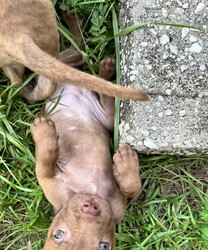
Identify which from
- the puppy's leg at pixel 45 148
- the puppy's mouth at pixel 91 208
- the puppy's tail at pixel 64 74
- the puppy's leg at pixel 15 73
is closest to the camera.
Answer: the puppy's tail at pixel 64 74

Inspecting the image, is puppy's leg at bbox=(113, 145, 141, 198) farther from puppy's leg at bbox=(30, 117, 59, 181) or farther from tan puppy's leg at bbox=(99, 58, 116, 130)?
puppy's leg at bbox=(30, 117, 59, 181)

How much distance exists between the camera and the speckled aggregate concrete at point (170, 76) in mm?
4805

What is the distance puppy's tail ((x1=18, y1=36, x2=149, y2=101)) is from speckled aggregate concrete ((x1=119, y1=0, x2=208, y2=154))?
3.18 feet

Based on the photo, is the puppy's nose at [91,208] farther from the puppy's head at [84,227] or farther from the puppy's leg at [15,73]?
the puppy's leg at [15,73]

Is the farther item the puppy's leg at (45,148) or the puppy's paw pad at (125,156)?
the puppy's paw pad at (125,156)

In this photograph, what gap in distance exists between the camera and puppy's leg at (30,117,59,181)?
477 centimetres

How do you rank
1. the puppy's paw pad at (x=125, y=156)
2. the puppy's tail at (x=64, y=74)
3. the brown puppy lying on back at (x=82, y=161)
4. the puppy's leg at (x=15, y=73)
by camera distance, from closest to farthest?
the puppy's tail at (x=64, y=74)
the brown puppy lying on back at (x=82, y=161)
the puppy's paw pad at (x=125, y=156)
the puppy's leg at (x=15, y=73)

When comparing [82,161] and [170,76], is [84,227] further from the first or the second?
[170,76]

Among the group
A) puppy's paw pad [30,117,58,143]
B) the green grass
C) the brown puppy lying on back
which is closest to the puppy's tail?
puppy's paw pad [30,117,58,143]

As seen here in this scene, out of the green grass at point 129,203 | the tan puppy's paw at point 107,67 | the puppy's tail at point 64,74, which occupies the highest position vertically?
the puppy's tail at point 64,74

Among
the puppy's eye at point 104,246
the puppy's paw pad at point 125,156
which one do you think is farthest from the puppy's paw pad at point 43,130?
the puppy's eye at point 104,246

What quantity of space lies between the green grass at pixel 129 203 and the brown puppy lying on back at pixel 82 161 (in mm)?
252

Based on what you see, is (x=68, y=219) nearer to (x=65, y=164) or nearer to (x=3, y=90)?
(x=65, y=164)

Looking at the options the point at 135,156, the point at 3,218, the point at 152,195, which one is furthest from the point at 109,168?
the point at 3,218
